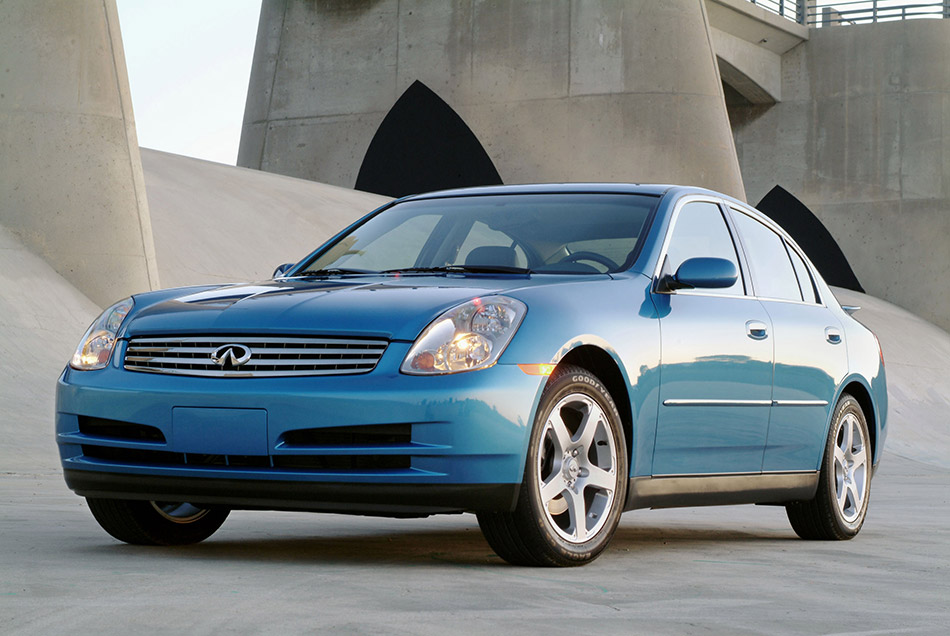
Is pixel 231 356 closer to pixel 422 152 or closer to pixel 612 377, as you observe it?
pixel 612 377

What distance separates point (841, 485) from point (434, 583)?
3.30 m

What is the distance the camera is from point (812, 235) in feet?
125

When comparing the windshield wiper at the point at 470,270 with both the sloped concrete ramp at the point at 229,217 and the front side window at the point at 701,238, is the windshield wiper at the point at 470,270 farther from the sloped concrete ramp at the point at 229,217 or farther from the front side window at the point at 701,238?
the sloped concrete ramp at the point at 229,217

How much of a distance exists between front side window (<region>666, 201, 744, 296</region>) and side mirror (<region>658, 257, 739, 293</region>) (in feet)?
0.46

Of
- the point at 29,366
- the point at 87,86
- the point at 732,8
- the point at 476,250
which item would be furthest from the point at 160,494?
the point at 732,8

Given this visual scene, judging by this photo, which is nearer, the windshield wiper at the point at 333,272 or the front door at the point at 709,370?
the front door at the point at 709,370

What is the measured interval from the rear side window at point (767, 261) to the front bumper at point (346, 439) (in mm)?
2286

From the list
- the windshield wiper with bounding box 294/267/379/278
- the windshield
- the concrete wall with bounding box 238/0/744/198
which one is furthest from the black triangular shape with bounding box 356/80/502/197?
the windshield wiper with bounding box 294/267/379/278

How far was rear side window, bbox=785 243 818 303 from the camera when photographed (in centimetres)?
751

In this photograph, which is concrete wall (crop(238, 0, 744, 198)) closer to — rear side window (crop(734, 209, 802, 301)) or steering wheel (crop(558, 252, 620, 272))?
rear side window (crop(734, 209, 802, 301))

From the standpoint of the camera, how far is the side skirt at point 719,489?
19.0ft

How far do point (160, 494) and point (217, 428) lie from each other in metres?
0.37

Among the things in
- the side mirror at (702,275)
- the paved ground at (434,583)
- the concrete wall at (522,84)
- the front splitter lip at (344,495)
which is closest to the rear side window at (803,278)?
the paved ground at (434,583)

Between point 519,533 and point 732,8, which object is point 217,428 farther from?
point 732,8
